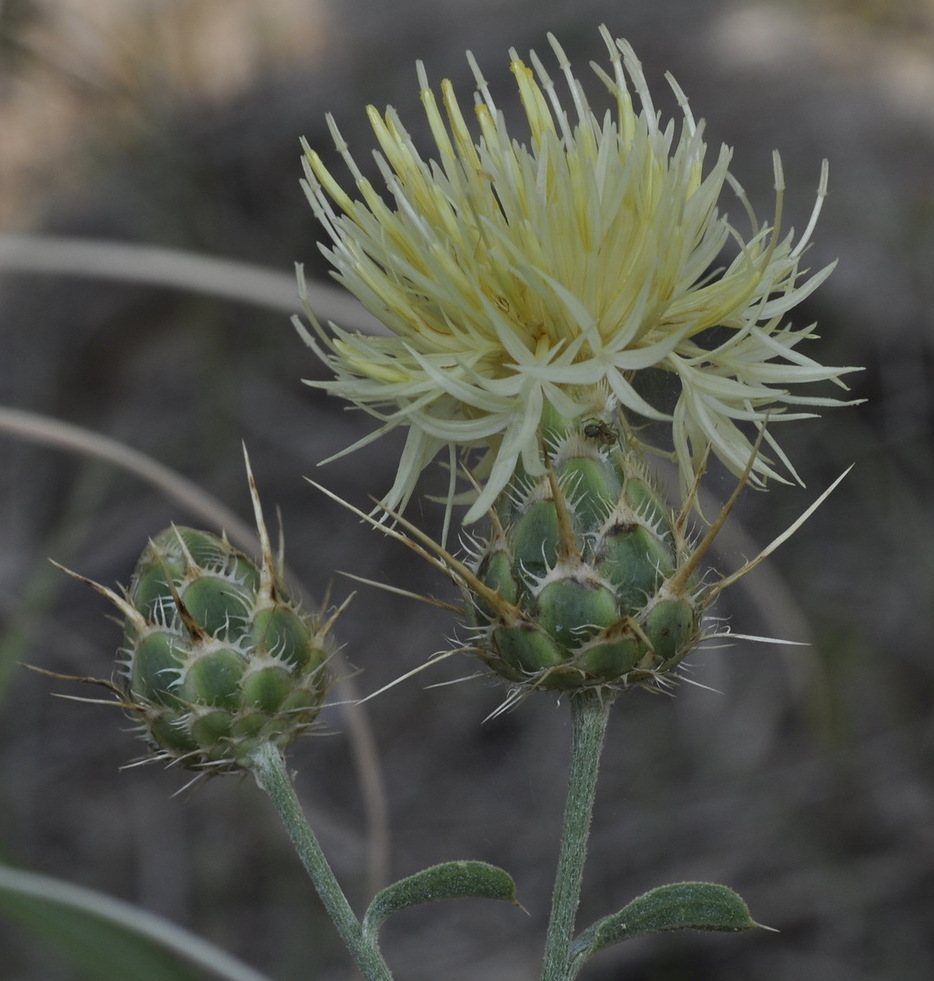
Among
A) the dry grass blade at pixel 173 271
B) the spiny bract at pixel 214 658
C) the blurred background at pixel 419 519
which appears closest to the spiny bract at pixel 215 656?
the spiny bract at pixel 214 658

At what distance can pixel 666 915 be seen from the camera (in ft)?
4.33

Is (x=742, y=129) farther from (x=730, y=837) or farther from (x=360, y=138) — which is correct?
(x=730, y=837)

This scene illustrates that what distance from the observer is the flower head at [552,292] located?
4.43ft

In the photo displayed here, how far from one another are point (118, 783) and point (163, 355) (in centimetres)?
216

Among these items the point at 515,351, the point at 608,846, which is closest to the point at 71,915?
the point at 515,351

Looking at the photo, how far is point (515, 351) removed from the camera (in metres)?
1.35

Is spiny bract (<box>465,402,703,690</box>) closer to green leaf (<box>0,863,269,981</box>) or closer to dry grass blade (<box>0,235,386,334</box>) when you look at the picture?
green leaf (<box>0,863,269,981</box>)

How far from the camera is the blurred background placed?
13.0 ft

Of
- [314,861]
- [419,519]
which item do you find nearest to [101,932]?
[314,861]

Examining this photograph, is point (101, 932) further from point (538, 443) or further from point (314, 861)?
point (538, 443)

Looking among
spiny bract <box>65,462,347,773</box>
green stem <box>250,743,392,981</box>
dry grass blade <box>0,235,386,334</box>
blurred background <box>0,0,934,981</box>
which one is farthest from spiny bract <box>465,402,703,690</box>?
blurred background <box>0,0,934,981</box>

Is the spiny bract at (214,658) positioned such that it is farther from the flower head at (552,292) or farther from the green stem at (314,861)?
the flower head at (552,292)

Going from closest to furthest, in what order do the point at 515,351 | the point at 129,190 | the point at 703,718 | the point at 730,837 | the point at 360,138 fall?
the point at 515,351 < the point at 730,837 < the point at 703,718 < the point at 129,190 < the point at 360,138

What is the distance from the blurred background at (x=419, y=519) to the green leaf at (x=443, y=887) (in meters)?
1.86
